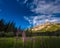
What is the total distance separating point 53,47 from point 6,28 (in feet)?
205

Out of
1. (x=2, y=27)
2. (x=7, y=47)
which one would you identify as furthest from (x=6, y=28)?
(x=7, y=47)

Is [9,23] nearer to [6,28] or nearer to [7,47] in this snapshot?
[6,28]

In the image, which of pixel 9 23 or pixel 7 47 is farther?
pixel 9 23

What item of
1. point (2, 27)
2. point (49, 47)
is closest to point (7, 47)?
point (49, 47)

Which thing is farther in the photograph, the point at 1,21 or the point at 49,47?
the point at 1,21

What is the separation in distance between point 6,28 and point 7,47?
6051 cm

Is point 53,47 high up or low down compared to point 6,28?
down

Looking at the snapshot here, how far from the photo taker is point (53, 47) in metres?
22.2

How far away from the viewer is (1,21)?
8506 cm

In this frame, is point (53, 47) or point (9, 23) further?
point (9, 23)

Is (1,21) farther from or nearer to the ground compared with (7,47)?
farther from the ground

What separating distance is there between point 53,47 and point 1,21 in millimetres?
65012

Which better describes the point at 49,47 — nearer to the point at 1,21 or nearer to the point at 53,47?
the point at 53,47

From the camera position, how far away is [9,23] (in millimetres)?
86125
